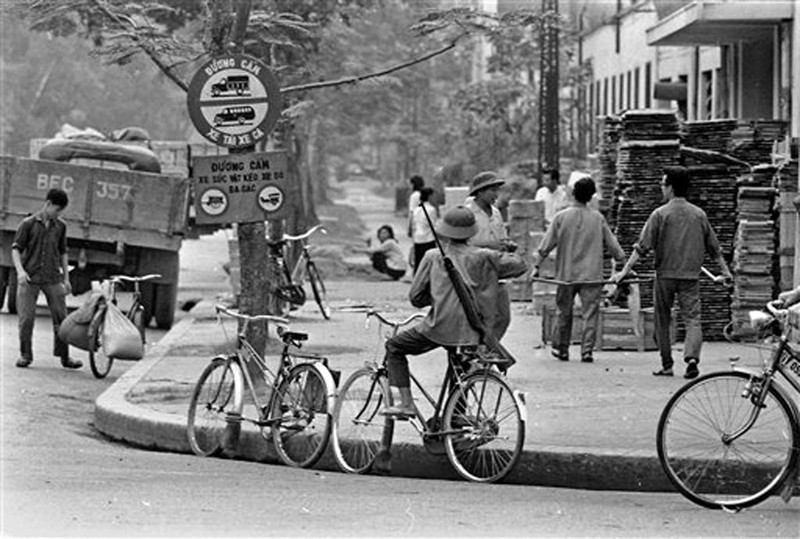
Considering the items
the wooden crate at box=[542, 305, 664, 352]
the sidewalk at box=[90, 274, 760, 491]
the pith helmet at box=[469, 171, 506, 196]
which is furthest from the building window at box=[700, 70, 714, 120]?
the pith helmet at box=[469, 171, 506, 196]

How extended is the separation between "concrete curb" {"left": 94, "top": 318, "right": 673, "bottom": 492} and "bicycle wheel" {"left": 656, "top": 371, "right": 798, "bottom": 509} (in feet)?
2.52

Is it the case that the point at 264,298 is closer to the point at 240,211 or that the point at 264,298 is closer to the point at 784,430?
the point at 240,211

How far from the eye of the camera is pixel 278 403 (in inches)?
499

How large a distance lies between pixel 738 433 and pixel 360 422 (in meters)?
2.63

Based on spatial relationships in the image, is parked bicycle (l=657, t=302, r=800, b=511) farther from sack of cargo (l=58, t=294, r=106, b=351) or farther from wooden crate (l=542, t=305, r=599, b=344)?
wooden crate (l=542, t=305, r=599, b=344)

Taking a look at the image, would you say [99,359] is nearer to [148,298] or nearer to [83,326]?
[83,326]

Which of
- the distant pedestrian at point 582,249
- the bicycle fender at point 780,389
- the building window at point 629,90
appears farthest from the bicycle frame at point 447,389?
the building window at point 629,90

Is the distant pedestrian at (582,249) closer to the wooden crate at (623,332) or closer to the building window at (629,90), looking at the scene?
the wooden crate at (623,332)

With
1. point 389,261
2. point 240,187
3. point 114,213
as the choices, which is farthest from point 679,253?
point 389,261

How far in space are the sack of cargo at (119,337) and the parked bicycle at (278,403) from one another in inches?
176

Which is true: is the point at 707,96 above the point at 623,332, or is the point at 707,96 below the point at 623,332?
above

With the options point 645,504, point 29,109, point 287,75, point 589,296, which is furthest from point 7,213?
point 29,109

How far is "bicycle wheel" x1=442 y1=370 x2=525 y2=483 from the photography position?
11.4 m

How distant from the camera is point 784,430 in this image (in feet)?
33.2
